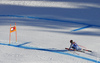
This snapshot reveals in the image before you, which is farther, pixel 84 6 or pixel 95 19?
pixel 84 6

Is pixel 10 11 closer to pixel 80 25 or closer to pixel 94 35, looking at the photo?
pixel 80 25

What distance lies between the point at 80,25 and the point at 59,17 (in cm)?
160

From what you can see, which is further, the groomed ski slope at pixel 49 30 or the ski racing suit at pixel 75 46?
the ski racing suit at pixel 75 46

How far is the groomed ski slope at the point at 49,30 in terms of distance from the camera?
7066 millimetres

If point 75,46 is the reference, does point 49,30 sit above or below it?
above

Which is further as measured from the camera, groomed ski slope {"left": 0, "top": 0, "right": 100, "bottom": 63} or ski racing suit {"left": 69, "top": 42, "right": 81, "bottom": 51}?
ski racing suit {"left": 69, "top": 42, "right": 81, "bottom": 51}

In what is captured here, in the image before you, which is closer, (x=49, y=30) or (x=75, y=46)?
(x=75, y=46)

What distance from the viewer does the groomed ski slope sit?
707 cm

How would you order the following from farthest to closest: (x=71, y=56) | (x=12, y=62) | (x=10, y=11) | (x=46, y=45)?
1. (x=10, y=11)
2. (x=46, y=45)
3. (x=71, y=56)
4. (x=12, y=62)

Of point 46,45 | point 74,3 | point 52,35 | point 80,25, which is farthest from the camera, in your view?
point 74,3

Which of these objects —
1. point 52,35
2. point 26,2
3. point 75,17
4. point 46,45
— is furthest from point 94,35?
point 26,2

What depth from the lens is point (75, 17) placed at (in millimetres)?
12055

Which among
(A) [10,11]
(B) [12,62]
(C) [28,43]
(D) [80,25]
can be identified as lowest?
(B) [12,62]

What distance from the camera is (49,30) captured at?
32.2 feet
